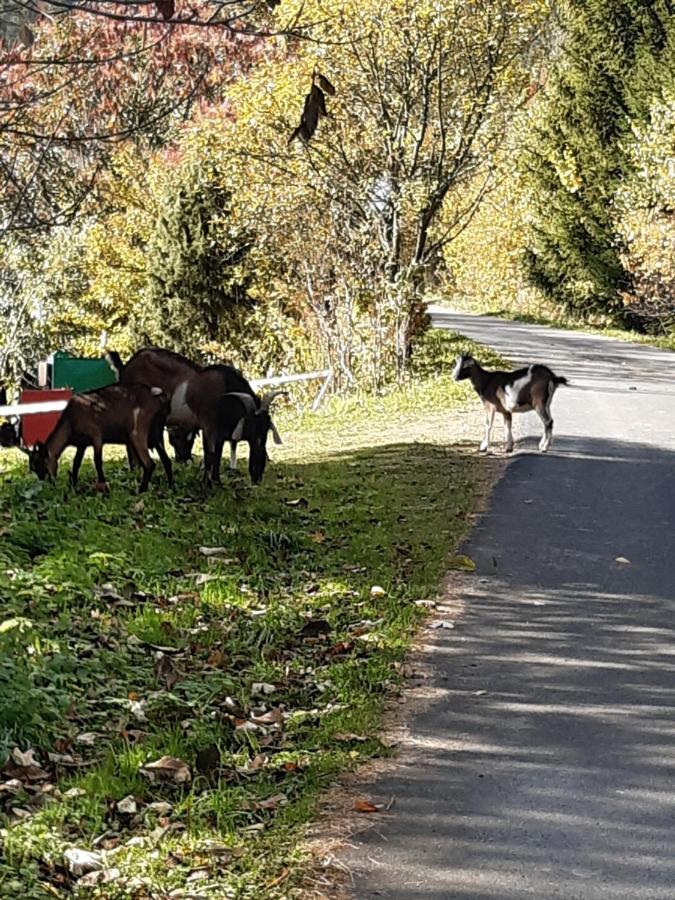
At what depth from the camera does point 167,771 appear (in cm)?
561

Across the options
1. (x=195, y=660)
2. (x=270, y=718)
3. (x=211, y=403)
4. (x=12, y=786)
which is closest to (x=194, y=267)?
(x=211, y=403)

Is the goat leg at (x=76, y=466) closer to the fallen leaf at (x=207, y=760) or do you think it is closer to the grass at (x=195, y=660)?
the grass at (x=195, y=660)

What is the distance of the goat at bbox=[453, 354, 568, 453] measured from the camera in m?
15.2

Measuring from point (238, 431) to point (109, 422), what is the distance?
1.30 metres

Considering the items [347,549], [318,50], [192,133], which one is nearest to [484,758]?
[347,549]

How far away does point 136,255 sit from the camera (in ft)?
116

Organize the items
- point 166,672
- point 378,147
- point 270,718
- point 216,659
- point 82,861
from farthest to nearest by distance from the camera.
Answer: point 378,147, point 216,659, point 166,672, point 270,718, point 82,861

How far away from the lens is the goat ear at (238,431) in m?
12.0

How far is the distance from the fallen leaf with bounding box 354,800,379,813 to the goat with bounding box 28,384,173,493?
6517 millimetres

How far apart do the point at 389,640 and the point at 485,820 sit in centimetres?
256

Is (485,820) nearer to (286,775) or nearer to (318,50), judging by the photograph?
(286,775)

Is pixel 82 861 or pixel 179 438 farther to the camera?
pixel 179 438

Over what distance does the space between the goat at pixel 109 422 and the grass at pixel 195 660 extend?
0.37 m

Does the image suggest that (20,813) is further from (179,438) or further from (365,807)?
(179,438)
